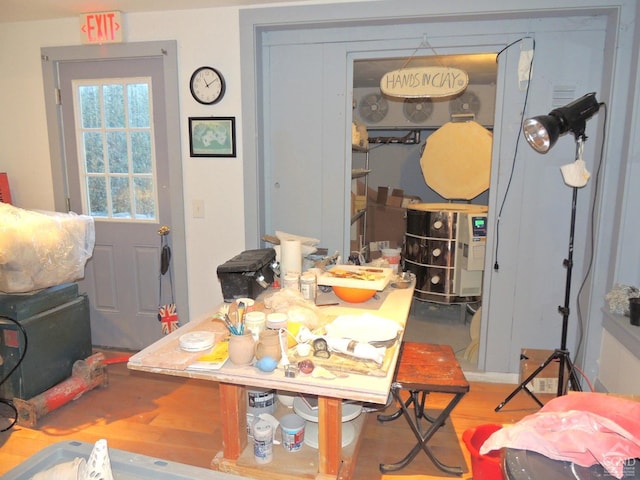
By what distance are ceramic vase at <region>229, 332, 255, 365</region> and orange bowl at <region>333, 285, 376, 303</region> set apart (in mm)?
717

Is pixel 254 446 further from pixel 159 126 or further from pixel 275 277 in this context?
pixel 159 126

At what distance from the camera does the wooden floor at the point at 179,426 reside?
2285 millimetres

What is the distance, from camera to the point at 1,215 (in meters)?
2.40

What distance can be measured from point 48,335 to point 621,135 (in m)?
3.50

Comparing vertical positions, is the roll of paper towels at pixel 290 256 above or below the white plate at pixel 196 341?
above

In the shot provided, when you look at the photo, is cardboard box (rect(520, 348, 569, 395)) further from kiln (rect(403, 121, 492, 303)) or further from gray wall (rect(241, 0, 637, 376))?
kiln (rect(403, 121, 492, 303))

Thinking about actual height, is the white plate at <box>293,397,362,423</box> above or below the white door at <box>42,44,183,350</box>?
below

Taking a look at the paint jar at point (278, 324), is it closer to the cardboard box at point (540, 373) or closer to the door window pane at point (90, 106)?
the cardboard box at point (540, 373)

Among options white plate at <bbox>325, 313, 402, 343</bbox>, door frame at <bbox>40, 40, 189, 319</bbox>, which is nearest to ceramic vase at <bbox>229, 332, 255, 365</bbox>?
white plate at <bbox>325, 313, 402, 343</bbox>

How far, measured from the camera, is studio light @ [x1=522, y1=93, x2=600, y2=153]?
2.24m

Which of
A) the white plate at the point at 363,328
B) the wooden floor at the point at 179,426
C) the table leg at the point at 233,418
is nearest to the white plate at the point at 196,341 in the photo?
the table leg at the point at 233,418

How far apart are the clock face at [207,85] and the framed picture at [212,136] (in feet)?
0.42

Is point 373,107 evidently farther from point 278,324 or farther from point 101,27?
point 278,324

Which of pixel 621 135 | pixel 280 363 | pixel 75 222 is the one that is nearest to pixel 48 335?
pixel 75 222
